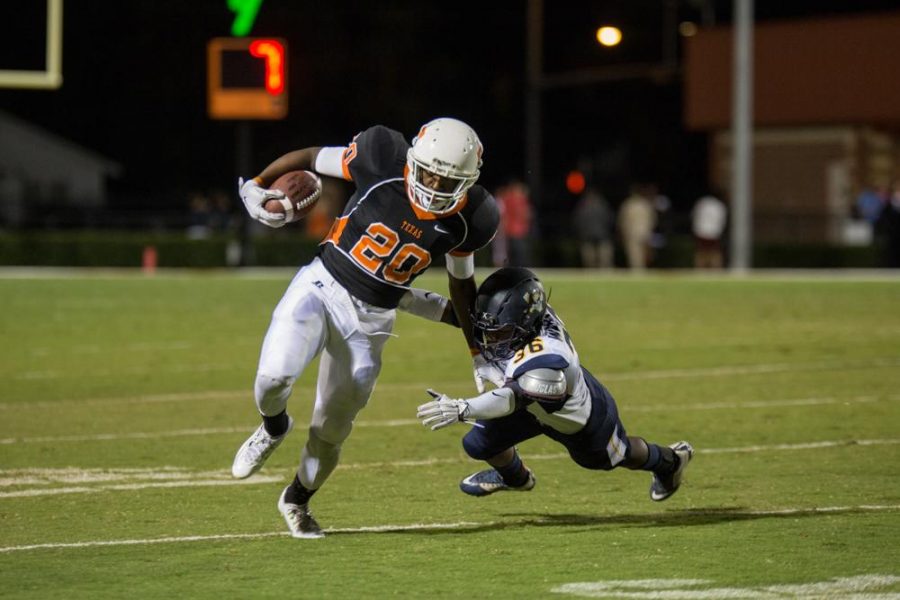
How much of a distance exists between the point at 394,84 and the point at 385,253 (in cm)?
4418

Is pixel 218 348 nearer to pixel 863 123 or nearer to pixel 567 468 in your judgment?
pixel 567 468

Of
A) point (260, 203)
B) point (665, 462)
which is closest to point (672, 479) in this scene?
point (665, 462)

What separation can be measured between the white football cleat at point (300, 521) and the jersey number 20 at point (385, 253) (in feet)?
3.25

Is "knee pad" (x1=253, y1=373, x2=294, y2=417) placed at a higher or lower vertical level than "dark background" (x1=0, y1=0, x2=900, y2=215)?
lower

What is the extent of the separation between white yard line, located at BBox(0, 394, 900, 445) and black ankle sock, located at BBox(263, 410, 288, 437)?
3.23 m

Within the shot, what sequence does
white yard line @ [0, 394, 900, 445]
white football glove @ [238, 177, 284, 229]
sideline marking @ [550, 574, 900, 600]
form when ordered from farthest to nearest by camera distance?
white yard line @ [0, 394, 900, 445] → white football glove @ [238, 177, 284, 229] → sideline marking @ [550, 574, 900, 600]

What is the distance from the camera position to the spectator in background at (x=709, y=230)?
26984 mm

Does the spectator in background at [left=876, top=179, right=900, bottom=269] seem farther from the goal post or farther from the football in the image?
the football

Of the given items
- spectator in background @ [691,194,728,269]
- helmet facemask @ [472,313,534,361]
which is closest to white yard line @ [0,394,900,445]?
helmet facemask @ [472,313,534,361]

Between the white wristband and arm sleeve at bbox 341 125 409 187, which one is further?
the white wristband

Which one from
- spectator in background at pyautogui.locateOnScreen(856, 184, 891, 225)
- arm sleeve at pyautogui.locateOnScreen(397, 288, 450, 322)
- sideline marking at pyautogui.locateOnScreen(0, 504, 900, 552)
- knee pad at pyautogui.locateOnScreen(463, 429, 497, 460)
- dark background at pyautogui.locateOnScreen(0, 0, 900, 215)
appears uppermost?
dark background at pyautogui.locateOnScreen(0, 0, 900, 215)

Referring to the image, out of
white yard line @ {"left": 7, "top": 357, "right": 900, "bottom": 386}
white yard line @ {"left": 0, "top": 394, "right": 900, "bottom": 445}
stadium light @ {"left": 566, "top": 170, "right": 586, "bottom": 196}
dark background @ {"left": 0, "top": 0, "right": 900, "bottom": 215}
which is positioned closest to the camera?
white yard line @ {"left": 0, "top": 394, "right": 900, "bottom": 445}

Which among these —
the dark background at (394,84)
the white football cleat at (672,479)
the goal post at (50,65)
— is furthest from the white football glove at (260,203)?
the dark background at (394,84)

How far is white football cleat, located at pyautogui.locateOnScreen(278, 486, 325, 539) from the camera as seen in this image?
6586mm
